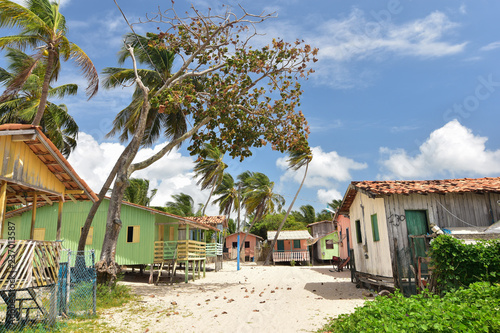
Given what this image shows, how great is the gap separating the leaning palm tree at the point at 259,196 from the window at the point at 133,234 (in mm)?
20651

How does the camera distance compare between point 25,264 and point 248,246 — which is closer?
point 25,264

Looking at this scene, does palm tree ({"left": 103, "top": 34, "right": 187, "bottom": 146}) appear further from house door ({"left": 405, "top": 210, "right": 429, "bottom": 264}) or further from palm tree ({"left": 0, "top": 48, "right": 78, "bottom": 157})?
house door ({"left": 405, "top": 210, "right": 429, "bottom": 264})

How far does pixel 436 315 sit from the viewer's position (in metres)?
4.92

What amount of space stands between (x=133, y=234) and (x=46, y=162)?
12.1 metres

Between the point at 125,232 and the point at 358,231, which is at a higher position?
the point at 125,232

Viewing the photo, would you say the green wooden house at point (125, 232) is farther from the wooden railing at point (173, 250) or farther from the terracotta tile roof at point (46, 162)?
the terracotta tile roof at point (46, 162)

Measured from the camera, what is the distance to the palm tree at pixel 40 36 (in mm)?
12932

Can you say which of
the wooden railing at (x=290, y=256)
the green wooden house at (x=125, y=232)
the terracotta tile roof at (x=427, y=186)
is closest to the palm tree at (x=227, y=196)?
the wooden railing at (x=290, y=256)

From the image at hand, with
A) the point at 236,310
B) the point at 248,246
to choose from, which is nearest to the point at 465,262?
the point at 236,310

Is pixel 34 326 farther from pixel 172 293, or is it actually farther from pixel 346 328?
pixel 172 293

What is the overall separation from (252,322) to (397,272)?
16.1 feet

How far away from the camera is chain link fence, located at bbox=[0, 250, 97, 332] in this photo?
A: 8.32 m

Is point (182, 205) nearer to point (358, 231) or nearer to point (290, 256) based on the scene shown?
point (290, 256)

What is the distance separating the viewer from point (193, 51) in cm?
1794
